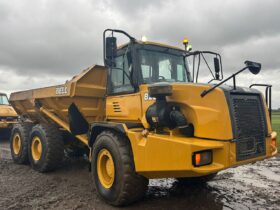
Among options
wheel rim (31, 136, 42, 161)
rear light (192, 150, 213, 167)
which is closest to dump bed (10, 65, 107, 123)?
wheel rim (31, 136, 42, 161)

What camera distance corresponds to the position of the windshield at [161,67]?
4.82 metres

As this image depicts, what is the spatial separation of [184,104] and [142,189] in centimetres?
140

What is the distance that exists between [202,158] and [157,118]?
2.66ft

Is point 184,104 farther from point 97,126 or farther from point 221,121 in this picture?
point 97,126

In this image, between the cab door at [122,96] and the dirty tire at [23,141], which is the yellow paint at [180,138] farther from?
the dirty tire at [23,141]

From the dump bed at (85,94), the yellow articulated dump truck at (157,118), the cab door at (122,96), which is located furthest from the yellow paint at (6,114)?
the cab door at (122,96)

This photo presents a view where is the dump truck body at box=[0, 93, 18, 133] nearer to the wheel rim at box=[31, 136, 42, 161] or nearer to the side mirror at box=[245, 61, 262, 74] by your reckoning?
the wheel rim at box=[31, 136, 42, 161]

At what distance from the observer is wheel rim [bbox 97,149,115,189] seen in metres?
4.79

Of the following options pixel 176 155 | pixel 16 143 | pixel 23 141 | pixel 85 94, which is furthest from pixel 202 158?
pixel 16 143

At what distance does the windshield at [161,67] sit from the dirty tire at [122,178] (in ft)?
3.41

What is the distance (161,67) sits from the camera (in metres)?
5.02

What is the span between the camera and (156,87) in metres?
3.92

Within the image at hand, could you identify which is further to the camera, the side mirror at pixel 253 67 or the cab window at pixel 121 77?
the cab window at pixel 121 77

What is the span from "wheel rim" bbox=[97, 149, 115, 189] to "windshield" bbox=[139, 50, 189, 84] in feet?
4.38
